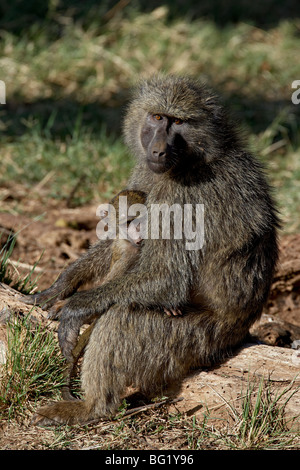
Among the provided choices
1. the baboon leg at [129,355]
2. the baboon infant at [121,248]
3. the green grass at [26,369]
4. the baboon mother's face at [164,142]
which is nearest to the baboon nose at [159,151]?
the baboon mother's face at [164,142]

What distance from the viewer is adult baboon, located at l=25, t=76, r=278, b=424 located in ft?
10.7

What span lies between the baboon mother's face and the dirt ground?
1.21m

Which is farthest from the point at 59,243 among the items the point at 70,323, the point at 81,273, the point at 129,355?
the point at 129,355

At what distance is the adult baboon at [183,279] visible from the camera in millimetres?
3254

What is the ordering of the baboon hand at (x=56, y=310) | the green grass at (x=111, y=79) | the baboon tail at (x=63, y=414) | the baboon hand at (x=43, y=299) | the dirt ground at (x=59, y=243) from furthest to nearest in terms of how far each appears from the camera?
1. the green grass at (x=111, y=79)
2. the dirt ground at (x=59, y=243)
3. the baboon hand at (x=43, y=299)
4. the baboon hand at (x=56, y=310)
5. the baboon tail at (x=63, y=414)

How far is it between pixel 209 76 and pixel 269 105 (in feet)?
2.87

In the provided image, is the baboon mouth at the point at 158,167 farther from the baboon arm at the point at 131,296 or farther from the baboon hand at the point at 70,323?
the baboon hand at the point at 70,323

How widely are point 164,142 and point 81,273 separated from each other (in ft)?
3.38

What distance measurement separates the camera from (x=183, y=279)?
131 inches

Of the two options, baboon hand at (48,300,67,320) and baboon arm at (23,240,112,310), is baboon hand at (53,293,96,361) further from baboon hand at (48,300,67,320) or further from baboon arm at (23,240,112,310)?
baboon arm at (23,240,112,310)

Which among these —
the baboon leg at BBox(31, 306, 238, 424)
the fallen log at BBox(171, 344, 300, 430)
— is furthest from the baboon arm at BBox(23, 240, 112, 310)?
the fallen log at BBox(171, 344, 300, 430)

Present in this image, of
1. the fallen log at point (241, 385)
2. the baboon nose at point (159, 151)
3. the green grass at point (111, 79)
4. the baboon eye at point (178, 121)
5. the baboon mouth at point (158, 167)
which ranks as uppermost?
the green grass at point (111, 79)

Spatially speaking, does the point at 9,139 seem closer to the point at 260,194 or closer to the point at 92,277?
the point at 92,277

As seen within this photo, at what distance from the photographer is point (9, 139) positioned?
6.71 metres
